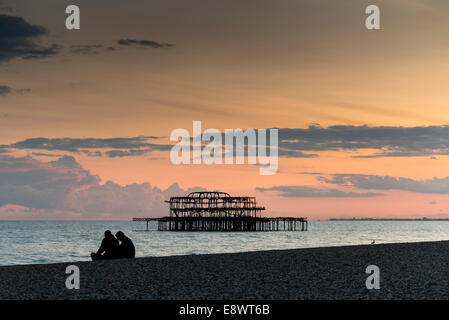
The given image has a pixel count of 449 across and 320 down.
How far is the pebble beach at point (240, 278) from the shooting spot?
43.5ft

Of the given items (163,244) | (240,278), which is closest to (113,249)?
(240,278)

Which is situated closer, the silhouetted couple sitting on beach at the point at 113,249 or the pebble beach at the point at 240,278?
the pebble beach at the point at 240,278

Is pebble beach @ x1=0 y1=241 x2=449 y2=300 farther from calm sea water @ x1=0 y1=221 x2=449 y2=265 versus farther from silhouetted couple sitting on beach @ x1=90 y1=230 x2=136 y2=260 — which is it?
calm sea water @ x1=0 y1=221 x2=449 y2=265

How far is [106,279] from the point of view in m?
16.0

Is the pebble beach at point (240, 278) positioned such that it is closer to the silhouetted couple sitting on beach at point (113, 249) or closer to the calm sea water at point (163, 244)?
the silhouetted couple sitting on beach at point (113, 249)

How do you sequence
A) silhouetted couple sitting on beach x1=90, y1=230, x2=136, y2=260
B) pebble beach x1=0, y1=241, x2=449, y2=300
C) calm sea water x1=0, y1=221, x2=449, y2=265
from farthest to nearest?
calm sea water x1=0, y1=221, x2=449, y2=265 → silhouetted couple sitting on beach x1=90, y1=230, x2=136, y2=260 → pebble beach x1=0, y1=241, x2=449, y2=300

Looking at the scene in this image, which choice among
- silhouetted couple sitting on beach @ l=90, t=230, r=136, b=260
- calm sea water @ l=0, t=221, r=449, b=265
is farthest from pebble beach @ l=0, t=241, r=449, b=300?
calm sea water @ l=0, t=221, r=449, b=265

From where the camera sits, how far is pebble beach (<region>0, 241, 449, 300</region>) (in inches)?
522

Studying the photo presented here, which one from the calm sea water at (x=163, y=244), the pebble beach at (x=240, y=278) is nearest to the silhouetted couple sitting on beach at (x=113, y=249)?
the pebble beach at (x=240, y=278)

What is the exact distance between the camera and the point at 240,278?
15875 millimetres

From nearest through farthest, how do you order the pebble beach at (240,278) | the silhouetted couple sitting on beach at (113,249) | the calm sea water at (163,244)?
the pebble beach at (240,278)
the silhouetted couple sitting on beach at (113,249)
the calm sea water at (163,244)

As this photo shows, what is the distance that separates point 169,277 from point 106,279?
178 cm

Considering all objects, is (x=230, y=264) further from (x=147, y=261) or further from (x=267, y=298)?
(x=267, y=298)
